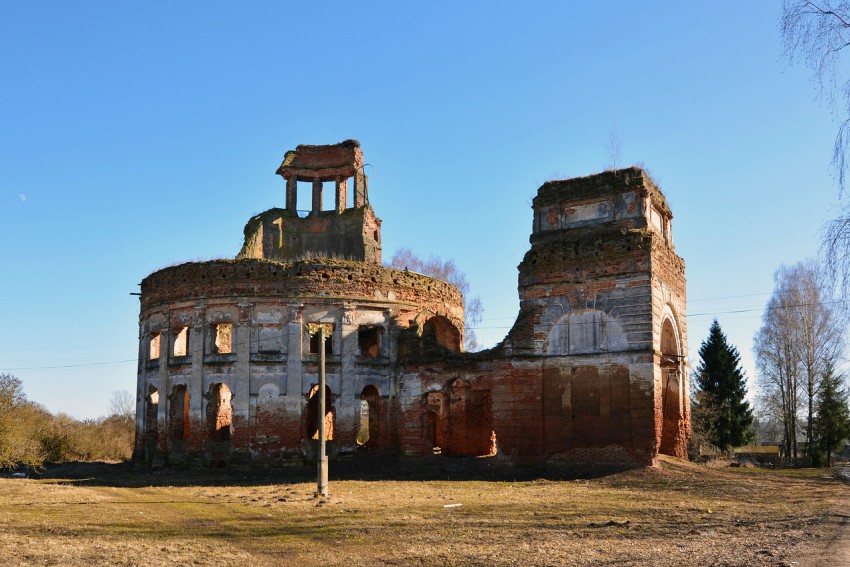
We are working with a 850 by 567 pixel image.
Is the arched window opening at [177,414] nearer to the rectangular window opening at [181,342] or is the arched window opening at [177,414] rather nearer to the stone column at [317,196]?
the rectangular window opening at [181,342]

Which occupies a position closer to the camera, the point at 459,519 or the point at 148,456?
the point at 459,519

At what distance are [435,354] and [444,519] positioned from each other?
35.2 feet

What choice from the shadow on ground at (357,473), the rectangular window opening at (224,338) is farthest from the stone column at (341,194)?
the shadow on ground at (357,473)

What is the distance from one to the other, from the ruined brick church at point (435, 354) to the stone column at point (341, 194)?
3963 mm

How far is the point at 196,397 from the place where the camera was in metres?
23.2

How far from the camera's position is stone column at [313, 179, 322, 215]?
98.0ft

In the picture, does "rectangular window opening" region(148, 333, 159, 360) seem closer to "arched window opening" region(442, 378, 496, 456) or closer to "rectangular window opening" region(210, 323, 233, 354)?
"rectangular window opening" region(210, 323, 233, 354)

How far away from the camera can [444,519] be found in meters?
12.3

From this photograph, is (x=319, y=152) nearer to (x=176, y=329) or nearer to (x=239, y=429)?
(x=176, y=329)

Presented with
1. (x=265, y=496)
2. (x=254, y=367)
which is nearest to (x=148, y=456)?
(x=254, y=367)

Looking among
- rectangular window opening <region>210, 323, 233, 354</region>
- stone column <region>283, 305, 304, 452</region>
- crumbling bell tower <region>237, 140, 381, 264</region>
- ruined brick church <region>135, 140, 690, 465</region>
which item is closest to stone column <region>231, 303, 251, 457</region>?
ruined brick church <region>135, 140, 690, 465</region>

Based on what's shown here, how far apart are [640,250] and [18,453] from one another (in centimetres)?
1737

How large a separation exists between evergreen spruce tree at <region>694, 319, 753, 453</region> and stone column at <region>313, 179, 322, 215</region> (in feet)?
59.9

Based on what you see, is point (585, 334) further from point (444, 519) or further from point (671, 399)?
point (444, 519)
